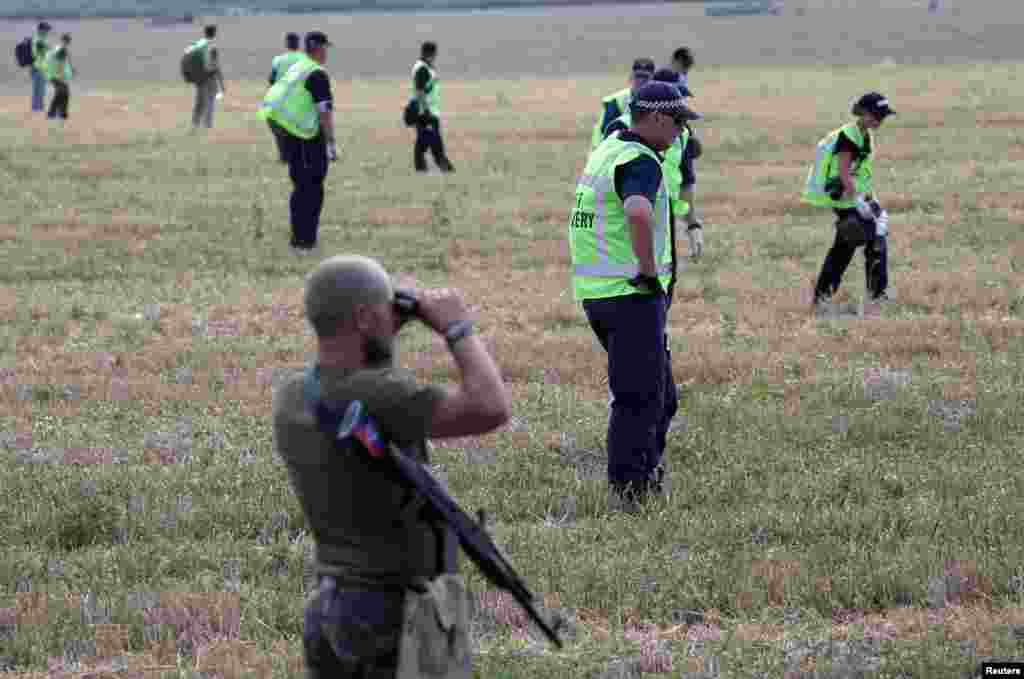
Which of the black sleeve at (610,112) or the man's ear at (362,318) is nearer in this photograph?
the man's ear at (362,318)

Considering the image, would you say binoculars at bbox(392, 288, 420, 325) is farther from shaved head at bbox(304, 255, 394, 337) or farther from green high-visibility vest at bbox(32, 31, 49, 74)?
green high-visibility vest at bbox(32, 31, 49, 74)

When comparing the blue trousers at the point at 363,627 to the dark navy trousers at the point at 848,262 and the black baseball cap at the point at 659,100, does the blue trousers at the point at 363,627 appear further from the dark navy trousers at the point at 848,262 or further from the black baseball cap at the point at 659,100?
the dark navy trousers at the point at 848,262

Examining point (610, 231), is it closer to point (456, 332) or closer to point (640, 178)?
point (640, 178)

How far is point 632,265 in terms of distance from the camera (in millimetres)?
8125

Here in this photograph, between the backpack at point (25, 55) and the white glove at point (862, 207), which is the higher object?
the backpack at point (25, 55)

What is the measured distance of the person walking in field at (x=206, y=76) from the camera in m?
32.7

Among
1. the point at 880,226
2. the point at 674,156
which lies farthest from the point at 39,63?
the point at 674,156

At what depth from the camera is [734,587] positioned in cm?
695

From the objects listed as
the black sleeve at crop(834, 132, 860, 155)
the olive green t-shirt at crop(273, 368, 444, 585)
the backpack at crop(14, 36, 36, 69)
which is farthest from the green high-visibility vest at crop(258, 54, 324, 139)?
the backpack at crop(14, 36, 36, 69)

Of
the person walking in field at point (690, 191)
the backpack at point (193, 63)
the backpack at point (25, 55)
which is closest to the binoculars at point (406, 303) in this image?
the person walking in field at point (690, 191)

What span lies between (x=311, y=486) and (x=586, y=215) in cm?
417

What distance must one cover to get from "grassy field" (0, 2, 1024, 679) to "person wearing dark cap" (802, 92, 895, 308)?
610mm

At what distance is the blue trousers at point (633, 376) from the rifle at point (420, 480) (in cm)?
387

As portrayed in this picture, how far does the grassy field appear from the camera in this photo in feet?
21.5
